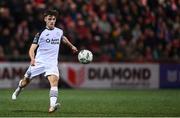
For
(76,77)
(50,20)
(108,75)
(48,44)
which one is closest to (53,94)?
(48,44)

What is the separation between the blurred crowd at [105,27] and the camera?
24297mm

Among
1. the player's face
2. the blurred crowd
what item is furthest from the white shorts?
the blurred crowd

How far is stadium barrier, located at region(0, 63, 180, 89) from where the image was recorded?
24594 millimetres

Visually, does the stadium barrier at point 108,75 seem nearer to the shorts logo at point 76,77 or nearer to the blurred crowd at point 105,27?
the shorts logo at point 76,77

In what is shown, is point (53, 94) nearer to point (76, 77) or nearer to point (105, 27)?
point (76, 77)

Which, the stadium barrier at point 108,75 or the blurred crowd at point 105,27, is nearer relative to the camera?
the blurred crowd at point 105,27

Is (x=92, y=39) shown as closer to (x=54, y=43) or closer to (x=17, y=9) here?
(x=17, y=9)

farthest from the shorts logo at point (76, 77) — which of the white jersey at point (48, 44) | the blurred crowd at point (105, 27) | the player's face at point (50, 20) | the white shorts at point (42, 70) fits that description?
the player's face at point (50, 20)

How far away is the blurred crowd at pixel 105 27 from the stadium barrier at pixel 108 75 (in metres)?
0.31

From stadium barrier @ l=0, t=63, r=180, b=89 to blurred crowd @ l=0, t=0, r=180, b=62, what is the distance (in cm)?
31

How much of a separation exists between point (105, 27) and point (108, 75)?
2023 millimetres

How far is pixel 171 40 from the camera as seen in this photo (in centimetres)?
2769

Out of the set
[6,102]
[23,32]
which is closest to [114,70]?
[23,32]

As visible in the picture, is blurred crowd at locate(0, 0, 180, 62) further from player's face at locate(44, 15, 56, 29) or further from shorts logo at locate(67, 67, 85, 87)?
player's face at locate(44, 15, 56, 29)
